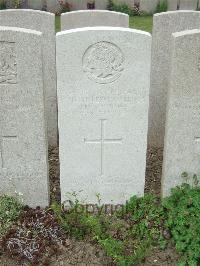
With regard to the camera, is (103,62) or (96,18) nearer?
(103,62)

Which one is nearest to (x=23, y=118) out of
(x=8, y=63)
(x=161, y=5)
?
(x=8, y=63)

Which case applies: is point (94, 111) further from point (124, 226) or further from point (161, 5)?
point (161, 5)

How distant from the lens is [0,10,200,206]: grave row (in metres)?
4.46

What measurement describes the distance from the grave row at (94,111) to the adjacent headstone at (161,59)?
0.90 metres

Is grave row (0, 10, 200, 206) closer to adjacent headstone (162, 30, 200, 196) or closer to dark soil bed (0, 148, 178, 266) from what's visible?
adjacent headstone (162, 30, 200, 196)

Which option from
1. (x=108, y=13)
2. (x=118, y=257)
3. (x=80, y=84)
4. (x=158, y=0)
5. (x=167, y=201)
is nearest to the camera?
(x=118, y=257)

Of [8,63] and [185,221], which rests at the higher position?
[8,63]

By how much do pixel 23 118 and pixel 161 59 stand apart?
7.00 ft

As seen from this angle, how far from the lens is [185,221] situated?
4.62 m

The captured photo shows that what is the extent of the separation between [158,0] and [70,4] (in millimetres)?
2220

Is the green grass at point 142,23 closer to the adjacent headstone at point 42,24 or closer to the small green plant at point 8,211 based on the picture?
the adjacent headstone at point 42,24

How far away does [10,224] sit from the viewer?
15.8ft

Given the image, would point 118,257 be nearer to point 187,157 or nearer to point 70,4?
point 187,157

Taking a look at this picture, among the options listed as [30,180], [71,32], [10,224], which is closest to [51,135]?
[30,180]
